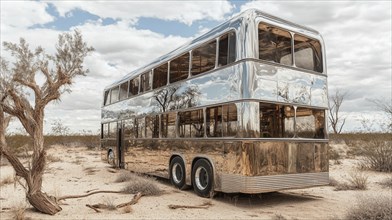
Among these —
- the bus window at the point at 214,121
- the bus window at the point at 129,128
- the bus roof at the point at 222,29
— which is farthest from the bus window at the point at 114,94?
the bus window at the point at 214,121

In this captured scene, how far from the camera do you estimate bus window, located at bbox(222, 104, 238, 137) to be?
816cm

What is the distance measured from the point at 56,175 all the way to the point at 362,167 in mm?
12798

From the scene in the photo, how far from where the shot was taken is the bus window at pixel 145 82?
12.8m

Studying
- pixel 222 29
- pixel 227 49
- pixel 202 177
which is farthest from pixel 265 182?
pixel 222 29

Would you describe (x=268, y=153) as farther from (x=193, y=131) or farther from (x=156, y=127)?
(x=156, y=127)

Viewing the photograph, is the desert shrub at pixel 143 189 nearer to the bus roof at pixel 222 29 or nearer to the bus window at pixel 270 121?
the bus window at pixel 270 121

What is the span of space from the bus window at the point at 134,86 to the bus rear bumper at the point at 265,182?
6417 millimetres

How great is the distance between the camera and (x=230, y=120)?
327 inches

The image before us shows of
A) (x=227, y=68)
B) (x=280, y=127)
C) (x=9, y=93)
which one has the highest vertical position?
(x=227, y=68)

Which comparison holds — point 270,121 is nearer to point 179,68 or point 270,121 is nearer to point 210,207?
point 210,207

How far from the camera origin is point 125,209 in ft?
24.6

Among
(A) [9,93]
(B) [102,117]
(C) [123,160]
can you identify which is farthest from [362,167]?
(A) [9,93]

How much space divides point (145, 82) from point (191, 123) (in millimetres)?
3814

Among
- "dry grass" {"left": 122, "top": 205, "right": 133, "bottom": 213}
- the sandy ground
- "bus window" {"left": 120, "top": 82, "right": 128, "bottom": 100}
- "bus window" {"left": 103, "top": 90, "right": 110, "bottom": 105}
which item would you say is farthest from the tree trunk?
"bus window" {"left": 103, "top": 90, "right": 110, "bottom": 105}
